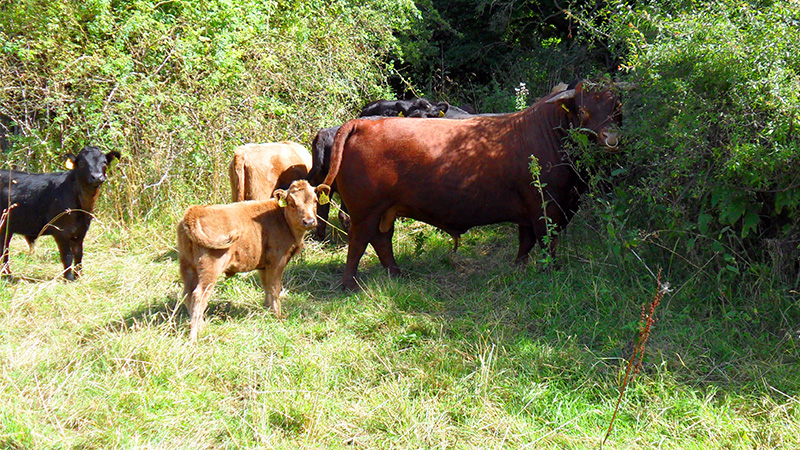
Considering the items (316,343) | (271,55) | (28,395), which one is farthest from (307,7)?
(28,395)

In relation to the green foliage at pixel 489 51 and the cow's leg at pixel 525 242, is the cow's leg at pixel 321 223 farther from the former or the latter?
the green foliage at pixel 489 51

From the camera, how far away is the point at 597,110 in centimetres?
648

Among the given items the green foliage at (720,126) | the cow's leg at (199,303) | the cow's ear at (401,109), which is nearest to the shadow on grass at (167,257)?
the cow's leg at (199,303)

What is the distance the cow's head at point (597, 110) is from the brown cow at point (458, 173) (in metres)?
0.01

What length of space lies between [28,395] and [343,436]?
2.02 metres

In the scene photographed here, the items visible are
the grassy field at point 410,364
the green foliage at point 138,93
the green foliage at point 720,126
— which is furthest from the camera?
the green foliage at point 138,93

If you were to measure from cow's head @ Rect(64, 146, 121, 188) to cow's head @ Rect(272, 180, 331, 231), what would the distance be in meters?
2.33

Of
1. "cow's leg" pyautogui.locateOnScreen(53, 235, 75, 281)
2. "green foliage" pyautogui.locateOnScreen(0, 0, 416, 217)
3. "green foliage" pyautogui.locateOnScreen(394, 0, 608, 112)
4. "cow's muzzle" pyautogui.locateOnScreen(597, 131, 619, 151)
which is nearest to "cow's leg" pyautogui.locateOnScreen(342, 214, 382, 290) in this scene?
"cow's muzzle" pyautogui.locateOnScreen(597, 131, 619, 151)

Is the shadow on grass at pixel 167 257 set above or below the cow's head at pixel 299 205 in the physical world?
below

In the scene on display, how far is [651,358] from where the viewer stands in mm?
4934

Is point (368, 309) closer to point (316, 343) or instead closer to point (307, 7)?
point (316, 343)

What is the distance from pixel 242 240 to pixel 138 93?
13.7ft

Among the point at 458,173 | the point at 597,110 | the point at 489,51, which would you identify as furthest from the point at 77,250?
the point at 489,51

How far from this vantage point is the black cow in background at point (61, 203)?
724 cm
